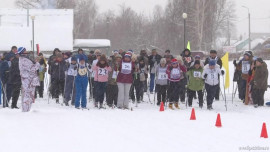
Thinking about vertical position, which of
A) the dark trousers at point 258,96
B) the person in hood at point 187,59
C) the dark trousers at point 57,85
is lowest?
the dark trousers at point 258,96

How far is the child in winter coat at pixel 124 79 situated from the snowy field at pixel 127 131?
0.80 metres

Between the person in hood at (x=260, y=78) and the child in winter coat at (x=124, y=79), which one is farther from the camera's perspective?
the person in hood at (x=260, y=78)

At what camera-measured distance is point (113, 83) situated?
15.3m

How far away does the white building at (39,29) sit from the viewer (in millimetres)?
54156

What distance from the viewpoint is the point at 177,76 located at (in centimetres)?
1507

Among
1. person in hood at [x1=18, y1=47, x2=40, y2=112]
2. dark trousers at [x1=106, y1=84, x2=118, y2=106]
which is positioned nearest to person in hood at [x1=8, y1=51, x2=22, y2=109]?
person in hood at [x1=18, y1=47, x2=40, y2=112]

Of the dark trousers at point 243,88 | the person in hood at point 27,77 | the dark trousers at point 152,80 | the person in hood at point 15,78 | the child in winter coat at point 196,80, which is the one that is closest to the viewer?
the person in hood at point 27,77

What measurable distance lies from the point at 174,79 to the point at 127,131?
211 inches

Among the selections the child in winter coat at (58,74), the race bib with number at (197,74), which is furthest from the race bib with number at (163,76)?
the child in winter coat at (58,74)

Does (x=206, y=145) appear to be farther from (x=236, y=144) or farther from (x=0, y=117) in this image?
(x=0, y=117)

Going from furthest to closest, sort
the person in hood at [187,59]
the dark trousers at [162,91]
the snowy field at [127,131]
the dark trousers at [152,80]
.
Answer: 1. the dark trousers at [152,80]
2. the person in hood at [187,59]
3. the dark trousers at [162,91]
4. the snowy field at [127,131]

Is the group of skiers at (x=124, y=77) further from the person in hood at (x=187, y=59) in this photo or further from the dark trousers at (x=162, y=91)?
the person in hood at (x=187, y=59)

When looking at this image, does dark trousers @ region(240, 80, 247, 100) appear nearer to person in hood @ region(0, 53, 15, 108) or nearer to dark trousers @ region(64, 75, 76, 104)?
dark trousers @ region(64, 75, 76, 104)

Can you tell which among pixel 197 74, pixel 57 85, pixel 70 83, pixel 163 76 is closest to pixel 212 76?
pixel 197 74
